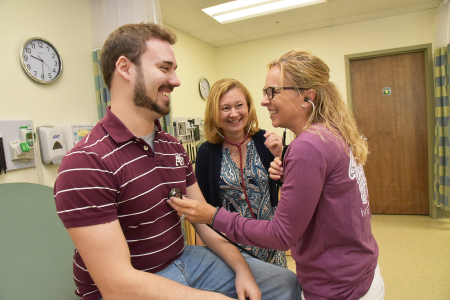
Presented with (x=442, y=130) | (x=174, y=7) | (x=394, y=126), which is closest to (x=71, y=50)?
(x=174, y=7)

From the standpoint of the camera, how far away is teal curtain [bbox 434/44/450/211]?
3.33 m

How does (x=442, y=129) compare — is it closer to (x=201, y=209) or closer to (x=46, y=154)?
(x=201, y=209)

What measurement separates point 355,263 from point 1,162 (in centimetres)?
187

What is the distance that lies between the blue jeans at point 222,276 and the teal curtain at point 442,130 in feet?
11.1

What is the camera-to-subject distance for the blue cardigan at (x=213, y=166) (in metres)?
1.52

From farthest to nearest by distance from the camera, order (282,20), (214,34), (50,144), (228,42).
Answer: (228,42), (214,34), (282,20), (50,144)

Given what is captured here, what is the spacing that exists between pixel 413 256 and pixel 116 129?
3.17 metres

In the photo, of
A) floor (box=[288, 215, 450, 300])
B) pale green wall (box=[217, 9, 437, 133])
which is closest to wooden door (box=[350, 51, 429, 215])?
pale green wall (box=[217, 9, 437, 133])

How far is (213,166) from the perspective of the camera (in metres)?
1.54

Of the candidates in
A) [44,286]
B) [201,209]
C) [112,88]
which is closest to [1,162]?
[44,286]

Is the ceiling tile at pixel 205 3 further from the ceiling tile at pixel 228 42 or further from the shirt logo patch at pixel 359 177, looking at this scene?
the shirt logo patch at pixel 359 177

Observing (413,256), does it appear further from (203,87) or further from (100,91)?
(100,91)

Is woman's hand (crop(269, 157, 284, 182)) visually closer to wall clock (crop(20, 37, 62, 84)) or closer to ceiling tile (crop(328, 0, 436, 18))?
wall clock (crop(20, 37, 62, 84))

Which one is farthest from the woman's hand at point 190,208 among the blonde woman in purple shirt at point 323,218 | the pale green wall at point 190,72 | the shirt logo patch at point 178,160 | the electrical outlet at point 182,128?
the pale green wall at point 190,72
